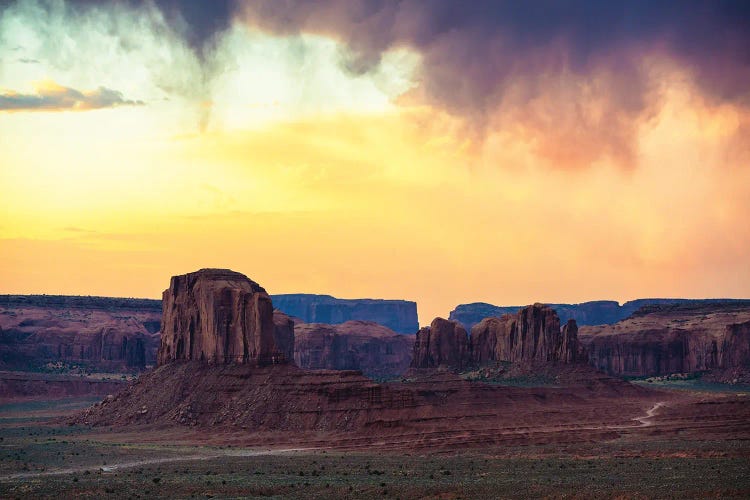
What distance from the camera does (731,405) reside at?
14400 cm

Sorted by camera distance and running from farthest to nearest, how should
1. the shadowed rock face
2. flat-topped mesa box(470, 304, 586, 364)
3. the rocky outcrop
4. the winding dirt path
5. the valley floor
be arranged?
the rocky outcrop
the shadowed rock face
flat-topped mesa box(470, 304, 586, 364)
the winding dirt path
the valley floor

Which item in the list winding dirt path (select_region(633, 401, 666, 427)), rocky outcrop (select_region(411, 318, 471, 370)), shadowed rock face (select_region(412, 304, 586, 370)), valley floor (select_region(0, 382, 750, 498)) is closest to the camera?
valley floor (select_region(0, 382, 750, 498))

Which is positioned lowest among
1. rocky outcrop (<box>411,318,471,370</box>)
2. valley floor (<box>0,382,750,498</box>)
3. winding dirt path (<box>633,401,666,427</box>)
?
valley floor (<box>0,382,750,498</box>)

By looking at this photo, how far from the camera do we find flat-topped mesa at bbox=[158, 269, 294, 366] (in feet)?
458

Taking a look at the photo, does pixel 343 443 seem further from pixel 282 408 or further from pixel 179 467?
pixel 179 467

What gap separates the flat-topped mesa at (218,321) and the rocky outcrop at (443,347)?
4428cm

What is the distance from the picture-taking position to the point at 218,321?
142125mm

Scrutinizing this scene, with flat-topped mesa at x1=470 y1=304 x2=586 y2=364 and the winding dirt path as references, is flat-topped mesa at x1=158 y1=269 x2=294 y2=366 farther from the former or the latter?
flat-topped mesa at x1=470 y1=304 x2=586 y2=364

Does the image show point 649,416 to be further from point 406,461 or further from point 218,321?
point 406,461

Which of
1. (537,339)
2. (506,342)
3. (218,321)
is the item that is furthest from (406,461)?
(506,342)

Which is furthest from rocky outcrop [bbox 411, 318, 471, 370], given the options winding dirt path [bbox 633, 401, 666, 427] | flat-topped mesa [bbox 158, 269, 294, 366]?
flat-topped mesa [bbox 158, 269, 294, 366]

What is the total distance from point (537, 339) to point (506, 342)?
20.9ft

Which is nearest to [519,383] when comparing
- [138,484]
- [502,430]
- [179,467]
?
[502,430]

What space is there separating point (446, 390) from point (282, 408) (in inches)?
900
